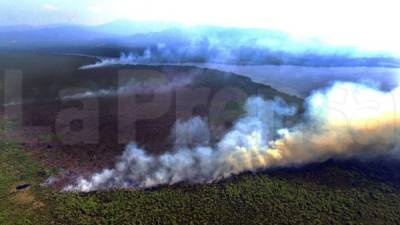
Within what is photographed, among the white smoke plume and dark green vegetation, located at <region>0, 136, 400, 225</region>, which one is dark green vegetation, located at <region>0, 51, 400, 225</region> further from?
the white smoke plume

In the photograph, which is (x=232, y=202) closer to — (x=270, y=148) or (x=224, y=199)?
(x=224, y=199)

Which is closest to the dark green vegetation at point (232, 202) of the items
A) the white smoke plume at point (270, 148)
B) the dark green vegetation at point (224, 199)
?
the dark green vegetation at point (224, 199)

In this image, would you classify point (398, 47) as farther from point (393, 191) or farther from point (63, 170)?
point (63, 170)

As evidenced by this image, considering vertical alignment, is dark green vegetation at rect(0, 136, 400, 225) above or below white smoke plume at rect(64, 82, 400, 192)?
below

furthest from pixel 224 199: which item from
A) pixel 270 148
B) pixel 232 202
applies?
pixel 270 148

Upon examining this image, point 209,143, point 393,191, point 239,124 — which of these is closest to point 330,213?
point 393,191

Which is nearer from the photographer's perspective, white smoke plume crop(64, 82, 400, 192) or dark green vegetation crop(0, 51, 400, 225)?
dark green vegetation crop(0, 51, 400, 225)

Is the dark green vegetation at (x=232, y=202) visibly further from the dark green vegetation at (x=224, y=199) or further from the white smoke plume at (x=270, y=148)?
the white smoke plume at (x=270, y=148)

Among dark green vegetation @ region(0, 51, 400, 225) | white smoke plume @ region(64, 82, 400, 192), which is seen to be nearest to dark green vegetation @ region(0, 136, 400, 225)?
dark green vegetation @ region(0, 51, 400, 225)
